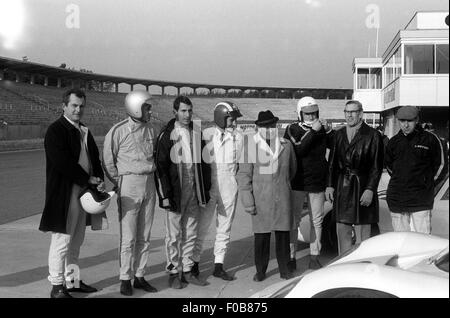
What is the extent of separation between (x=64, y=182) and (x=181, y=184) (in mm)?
1085

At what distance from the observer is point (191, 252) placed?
4.96 m

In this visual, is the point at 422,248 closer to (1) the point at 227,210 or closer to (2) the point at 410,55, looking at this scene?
(1) the point at 227,210

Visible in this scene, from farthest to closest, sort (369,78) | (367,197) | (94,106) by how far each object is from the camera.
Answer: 1. (94,106)
2. (369,78)
3. (367,197)

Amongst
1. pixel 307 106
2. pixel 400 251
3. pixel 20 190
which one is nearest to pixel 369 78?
pixel 20 190

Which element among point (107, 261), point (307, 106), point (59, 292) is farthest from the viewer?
point (107, 261)

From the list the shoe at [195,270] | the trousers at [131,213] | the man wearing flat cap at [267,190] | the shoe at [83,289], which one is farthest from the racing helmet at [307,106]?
the shoe at [83,289]

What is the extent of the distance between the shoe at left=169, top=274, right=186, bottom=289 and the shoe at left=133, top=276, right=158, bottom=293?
7.5 inches

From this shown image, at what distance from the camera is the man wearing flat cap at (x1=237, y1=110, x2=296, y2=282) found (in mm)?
5000

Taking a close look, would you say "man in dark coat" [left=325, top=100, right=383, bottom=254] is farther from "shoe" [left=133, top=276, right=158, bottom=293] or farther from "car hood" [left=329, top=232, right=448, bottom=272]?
"shoe" [left=133, top=276, right=158, bottom=293]

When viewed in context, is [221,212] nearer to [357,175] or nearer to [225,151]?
[225,151]

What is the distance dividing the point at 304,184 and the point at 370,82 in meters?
40.9

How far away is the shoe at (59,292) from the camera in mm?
4256

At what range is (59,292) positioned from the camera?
4273mm

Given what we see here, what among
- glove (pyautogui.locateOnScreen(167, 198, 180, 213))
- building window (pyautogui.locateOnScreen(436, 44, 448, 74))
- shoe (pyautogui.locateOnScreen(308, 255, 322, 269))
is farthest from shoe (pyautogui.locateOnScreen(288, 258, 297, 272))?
building window (pyautogui.locateOnScreen(436, 44, 448, 74))
